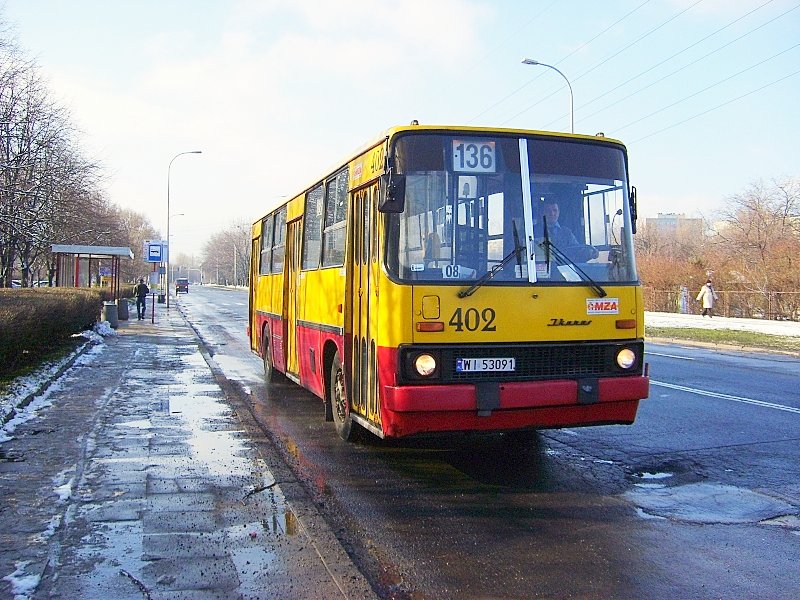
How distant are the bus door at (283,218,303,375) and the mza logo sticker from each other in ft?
15.9

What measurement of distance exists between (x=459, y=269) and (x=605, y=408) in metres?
1.76

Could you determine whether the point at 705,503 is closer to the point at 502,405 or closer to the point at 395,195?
the point at 502,405

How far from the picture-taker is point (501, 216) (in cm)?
643

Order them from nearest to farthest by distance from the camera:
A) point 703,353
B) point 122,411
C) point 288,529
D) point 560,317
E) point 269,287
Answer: point 288,529 < point 560,317 < point 122,411 < point 269,287 < point 703,353

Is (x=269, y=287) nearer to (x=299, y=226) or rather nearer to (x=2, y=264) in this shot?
(x=299, y=226)

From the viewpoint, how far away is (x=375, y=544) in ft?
16.6

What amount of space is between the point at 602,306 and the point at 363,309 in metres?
2.08

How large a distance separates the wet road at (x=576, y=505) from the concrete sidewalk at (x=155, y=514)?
1.12ft

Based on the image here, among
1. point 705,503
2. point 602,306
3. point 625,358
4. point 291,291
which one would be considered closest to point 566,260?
point 602,306

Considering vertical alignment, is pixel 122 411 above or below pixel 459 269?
below

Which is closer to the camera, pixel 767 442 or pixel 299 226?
pixel 767 442

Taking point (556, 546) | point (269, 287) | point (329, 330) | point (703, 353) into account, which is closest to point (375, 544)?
point (556, 546)

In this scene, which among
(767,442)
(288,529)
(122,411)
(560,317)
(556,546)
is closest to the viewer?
(556,546)

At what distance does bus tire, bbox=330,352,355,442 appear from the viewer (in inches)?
310
